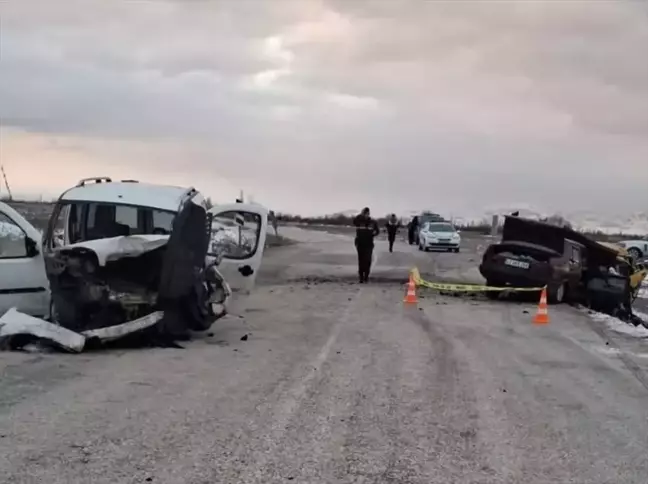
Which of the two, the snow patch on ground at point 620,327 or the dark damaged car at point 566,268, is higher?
the dark damaged car at point 566,268

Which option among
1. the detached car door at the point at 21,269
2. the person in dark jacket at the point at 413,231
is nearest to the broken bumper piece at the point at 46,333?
the detached car door at the point at 21,269

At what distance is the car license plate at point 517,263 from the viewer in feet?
62.4

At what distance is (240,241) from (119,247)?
3.48 metres

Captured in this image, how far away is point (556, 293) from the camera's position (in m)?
19.0

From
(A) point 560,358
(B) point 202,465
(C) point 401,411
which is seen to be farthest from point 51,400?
(A) point 560,358

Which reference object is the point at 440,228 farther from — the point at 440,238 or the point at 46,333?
the point at 46,333

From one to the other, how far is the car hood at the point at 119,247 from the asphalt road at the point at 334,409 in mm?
1115

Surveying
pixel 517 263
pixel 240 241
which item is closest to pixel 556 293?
pixel 517 263

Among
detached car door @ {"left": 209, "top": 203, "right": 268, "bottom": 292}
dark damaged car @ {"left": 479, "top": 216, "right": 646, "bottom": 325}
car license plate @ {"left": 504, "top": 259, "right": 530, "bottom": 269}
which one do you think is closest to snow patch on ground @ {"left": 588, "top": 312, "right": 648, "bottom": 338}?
dark damaged car @ {"left": 479, "top": 216, "right": 646, "bottom": 325}

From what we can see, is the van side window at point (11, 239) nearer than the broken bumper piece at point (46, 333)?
No

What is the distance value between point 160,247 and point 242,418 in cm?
399

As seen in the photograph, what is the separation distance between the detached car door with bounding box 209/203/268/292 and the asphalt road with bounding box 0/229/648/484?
756 millimetres

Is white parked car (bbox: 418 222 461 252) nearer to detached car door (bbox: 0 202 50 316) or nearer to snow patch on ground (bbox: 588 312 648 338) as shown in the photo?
snow patch on ground (bbox: 588 312 648 338)

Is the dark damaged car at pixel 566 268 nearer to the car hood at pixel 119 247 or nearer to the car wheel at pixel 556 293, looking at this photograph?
the car wheel at pixel 556 293
